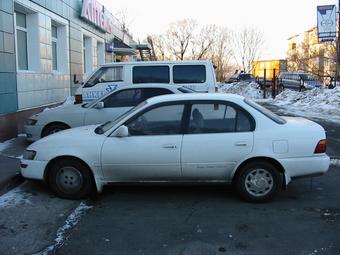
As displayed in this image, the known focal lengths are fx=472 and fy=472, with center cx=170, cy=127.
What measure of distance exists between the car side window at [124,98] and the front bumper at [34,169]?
11.7ft

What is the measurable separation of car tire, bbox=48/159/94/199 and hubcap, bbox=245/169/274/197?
205cm

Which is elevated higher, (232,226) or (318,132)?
(318,132)

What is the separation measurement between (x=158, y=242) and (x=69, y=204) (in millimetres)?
1784

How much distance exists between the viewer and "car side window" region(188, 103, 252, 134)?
237 inches

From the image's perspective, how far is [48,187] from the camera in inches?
264

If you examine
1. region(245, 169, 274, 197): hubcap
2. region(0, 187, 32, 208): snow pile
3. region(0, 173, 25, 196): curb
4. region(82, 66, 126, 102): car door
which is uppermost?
region(82, 66, 126, 102): car door

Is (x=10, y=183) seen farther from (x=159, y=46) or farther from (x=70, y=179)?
(x=159, y=46)

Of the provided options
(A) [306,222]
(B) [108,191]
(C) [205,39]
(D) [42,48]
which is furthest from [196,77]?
(C) [205,39]

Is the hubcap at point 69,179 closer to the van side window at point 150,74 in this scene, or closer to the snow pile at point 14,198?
the snow pile at point 14,198

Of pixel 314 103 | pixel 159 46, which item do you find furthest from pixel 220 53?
pixel 314 103

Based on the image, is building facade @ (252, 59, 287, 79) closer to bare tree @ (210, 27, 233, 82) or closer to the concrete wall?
bare tree @ (210, 27, 233, 82)

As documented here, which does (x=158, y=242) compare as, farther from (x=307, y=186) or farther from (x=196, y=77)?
(x=196, y=77)

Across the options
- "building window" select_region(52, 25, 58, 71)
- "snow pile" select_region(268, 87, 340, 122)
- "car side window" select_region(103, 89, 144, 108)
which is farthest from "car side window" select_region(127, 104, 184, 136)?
"snow pile" select_region(268, 87, 340, 122)

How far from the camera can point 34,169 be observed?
20.7ft
